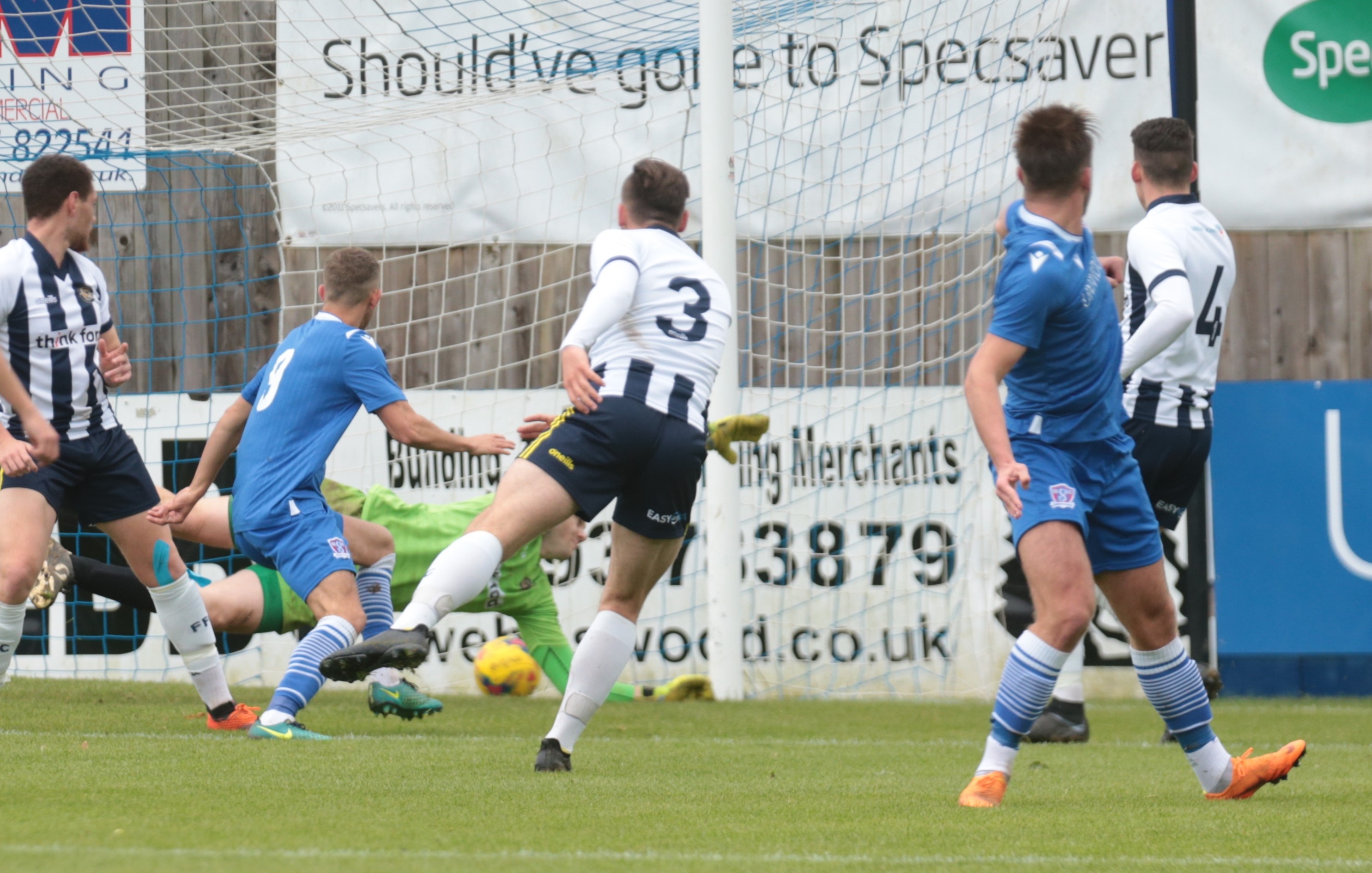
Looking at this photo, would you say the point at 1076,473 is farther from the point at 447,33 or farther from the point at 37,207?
the point at 447,33

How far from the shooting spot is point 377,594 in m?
6.29

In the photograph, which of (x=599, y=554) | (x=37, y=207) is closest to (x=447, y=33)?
(x=599, y=554)

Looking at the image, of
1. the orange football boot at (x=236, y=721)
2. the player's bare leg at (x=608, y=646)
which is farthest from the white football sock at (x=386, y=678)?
the player's bare leg at (x=608, y=646)

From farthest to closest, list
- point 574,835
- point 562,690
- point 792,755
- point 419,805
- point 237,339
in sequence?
point 237,339 < point 562,690 < point 792,755 < point 419,805 < point 574,835

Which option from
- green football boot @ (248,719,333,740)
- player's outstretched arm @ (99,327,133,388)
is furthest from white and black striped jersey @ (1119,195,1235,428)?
player's outstretched arm @ (99,327,133,388)

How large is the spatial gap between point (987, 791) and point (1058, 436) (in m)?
0.89

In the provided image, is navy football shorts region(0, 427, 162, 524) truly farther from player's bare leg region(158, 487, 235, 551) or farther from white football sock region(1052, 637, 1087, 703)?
white football sock region(1052, 637, 1087, 703)

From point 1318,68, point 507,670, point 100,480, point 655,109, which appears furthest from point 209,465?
point 1318,68

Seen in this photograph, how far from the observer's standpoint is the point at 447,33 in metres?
8.38

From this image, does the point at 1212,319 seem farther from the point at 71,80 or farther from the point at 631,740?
the point at 71,80

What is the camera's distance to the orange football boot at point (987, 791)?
3801 millimetres

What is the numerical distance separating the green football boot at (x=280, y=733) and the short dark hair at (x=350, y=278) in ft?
4.95

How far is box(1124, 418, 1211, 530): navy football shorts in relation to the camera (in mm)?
5535

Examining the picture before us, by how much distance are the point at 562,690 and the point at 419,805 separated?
3242 mm
